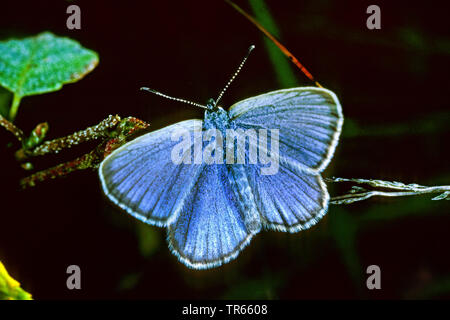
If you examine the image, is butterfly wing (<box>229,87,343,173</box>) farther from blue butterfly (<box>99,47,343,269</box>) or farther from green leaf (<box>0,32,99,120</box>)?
green leaf (<box>0,32,99,120</box>)

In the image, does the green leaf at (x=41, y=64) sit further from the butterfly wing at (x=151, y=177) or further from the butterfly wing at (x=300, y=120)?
the butterfly wing at (x=300, y=120)

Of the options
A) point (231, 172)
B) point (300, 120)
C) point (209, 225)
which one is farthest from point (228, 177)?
point (300, 120)

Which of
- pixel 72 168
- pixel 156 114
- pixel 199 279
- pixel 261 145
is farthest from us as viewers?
pixel 199 279

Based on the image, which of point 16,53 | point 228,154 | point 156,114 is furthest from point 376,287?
point 16,53

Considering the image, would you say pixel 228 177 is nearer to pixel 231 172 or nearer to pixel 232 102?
pixel 231 172

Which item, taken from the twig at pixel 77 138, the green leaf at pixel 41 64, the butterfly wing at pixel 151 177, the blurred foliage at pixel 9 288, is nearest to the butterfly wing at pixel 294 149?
the butterfly wing at pixel 151 177

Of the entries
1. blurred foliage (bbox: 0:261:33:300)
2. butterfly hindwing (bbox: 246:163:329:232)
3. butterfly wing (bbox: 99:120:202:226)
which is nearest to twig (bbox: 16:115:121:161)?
butterfly wing (bbox: 99:120:202:226)

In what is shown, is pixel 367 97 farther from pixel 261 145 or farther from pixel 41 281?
pixel 41 281
